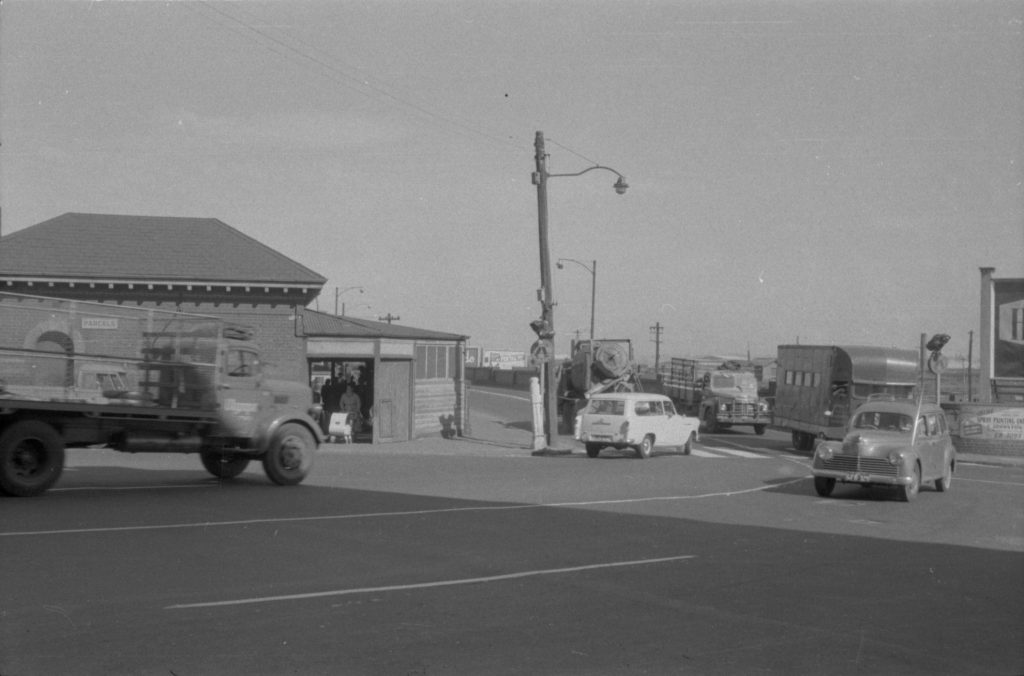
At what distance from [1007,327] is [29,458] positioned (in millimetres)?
34675

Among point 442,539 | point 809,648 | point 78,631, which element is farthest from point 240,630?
point 442,539

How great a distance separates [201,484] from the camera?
17.6 meters

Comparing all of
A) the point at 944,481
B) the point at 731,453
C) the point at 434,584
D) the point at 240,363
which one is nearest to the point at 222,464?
the point at 240,363

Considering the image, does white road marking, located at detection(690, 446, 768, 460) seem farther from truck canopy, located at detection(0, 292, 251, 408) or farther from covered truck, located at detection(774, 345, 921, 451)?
truck canopy, located at detection(0, 292, 251, 408)

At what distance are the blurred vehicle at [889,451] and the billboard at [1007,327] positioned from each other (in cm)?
2135

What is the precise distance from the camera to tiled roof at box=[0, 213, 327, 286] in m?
28.2

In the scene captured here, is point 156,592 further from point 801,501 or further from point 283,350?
point 283,350

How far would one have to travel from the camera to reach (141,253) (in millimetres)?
29531

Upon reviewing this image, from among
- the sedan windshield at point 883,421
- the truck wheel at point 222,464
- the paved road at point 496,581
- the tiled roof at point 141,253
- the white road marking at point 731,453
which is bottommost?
the white road marking at point 731,453

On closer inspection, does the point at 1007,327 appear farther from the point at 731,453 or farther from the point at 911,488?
the point at 911,488

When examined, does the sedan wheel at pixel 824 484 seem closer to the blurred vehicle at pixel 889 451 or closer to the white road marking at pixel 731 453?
the blurred vehicle at pixel 889 451

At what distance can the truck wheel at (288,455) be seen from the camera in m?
17.4

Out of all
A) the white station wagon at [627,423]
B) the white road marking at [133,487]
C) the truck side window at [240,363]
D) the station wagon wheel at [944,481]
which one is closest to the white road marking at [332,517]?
the station wagon wheel at [944,481]

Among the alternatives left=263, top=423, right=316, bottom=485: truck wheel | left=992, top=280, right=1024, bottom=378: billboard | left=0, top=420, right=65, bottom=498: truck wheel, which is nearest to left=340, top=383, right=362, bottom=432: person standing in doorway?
left=263, top=423, right=316, bottom=485: truck wheel
